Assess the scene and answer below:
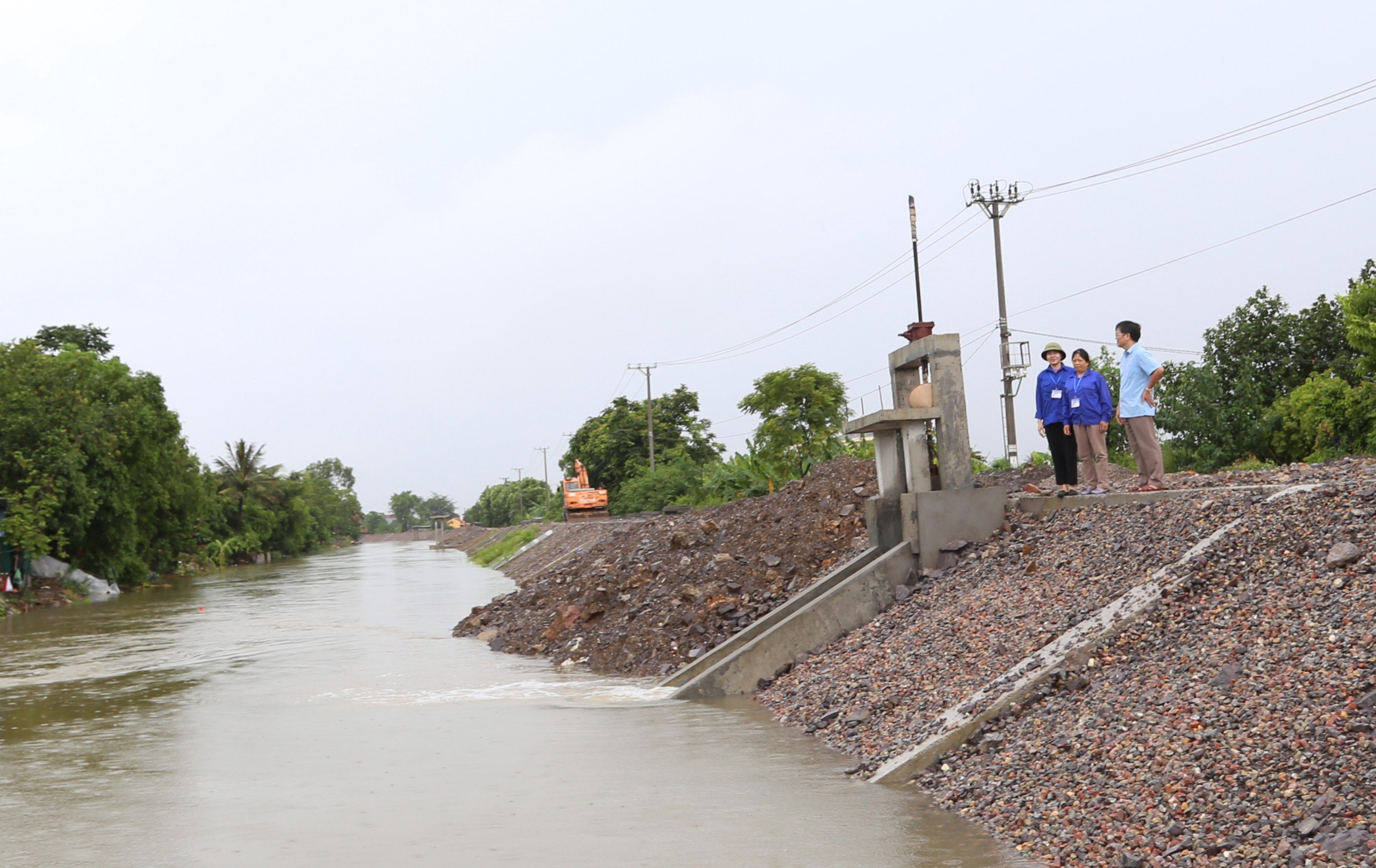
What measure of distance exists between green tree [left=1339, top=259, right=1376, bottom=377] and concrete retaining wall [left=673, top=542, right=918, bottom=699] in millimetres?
20893

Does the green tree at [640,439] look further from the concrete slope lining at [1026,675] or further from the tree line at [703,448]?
the concrete slope lining at [1026,675]

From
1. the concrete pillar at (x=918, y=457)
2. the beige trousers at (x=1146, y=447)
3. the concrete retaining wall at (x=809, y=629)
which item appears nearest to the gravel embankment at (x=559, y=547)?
the concrete pillar at (x=918, y=457)

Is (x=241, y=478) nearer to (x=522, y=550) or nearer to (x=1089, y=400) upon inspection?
(x=522, y=550)

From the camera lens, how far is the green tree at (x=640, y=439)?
71.5 metres

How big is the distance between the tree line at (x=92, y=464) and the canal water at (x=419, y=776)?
21.2 meters

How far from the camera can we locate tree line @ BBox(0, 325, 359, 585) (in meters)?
34.9

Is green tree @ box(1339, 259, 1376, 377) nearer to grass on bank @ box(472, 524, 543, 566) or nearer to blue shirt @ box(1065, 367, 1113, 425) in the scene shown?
blue shirt @ box(1065, 367, 1113, 425)

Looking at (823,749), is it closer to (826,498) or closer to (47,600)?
(826,498)

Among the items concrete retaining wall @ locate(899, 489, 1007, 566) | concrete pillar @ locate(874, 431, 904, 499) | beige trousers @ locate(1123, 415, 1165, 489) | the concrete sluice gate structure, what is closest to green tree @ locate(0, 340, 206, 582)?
the concrete sluice gate structure

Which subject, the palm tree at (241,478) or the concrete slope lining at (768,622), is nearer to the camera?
the concrete slope lining at (768,622)

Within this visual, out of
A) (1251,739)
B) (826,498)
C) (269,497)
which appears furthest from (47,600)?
(269,497)

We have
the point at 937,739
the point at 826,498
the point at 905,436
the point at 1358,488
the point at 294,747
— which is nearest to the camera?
the point at 937,739

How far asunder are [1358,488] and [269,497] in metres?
84.2

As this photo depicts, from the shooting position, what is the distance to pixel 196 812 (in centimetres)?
775
